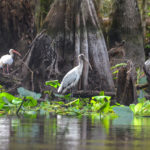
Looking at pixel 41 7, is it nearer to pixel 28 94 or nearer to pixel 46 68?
pixel 46 68

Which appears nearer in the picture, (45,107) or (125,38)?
(45,107)

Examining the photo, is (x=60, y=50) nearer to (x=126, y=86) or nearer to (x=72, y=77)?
(x=72, y=77)

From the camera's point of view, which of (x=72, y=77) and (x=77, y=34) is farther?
(x=77, y=34)

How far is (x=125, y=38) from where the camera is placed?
18188mm

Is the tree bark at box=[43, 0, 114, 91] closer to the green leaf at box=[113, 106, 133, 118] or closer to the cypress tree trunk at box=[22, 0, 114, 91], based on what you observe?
the cypress tree trunk at box=[22, 0, 114, 91]

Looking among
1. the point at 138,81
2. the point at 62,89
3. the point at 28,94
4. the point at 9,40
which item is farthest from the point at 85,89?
the point at 28,94

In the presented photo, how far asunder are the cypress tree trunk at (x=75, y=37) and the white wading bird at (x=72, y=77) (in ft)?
1.10

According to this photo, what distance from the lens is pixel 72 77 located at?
13.2m

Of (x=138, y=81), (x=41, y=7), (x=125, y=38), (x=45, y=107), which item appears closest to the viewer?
(x=45, y=107)

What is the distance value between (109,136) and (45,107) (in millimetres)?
6325

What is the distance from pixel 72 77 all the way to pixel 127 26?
18.9 ft

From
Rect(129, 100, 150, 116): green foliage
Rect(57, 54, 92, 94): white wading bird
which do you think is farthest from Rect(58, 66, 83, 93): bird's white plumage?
Rect(129, 100, 150, 116): green foliage

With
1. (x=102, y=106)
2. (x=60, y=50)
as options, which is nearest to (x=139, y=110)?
(x=102, y=106)

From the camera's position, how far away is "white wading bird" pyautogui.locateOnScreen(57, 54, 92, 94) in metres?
13.1
